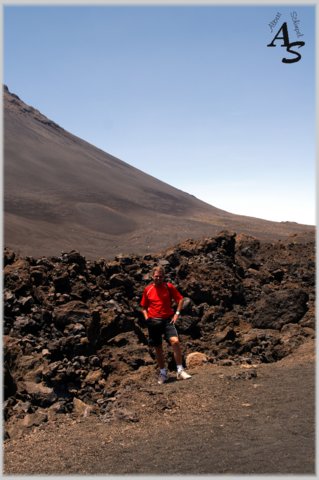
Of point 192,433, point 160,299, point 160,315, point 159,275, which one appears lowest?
point 192,433

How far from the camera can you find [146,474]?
11.6 ft

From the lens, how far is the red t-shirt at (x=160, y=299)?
5551mm

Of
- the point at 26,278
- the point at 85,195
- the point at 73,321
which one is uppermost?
the point at 85,195

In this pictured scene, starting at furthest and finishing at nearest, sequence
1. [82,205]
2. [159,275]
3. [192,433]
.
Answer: [82,205] < [159,275] < [192,433]

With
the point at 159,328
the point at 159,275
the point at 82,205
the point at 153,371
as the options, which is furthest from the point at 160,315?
the point at 82,205

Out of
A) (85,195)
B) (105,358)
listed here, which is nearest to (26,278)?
(105,358)

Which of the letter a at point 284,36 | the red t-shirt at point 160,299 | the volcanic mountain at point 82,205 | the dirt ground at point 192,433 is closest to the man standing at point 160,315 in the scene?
the red t-shirt at point 160,299

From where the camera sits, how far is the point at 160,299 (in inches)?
219

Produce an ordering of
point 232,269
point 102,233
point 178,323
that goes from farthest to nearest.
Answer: point 102,233 < point 232,269 < point 178,323

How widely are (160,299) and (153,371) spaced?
942 mm

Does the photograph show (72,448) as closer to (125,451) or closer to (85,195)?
(125,451)

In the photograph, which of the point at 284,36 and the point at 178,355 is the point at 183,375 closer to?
the point at 178,355

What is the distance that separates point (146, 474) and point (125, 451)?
1.19ft

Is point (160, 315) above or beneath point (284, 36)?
beneath
